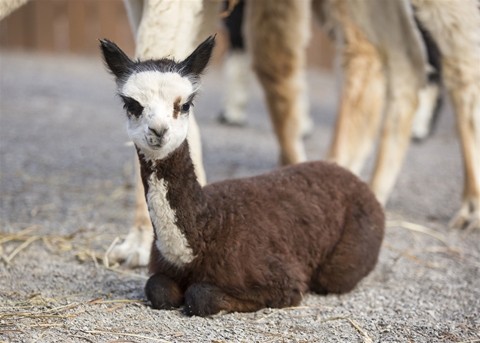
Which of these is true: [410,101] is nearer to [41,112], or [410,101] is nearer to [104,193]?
[104,193]

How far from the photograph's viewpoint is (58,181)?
675 cm

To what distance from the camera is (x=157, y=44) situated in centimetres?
438

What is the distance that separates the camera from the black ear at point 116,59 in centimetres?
352

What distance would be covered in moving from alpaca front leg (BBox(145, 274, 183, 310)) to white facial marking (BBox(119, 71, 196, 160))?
0.56 m

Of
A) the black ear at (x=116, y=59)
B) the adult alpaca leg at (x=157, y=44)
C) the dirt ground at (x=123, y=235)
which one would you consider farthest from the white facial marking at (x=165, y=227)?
the adult alpaca leg at (x=157, y=44)

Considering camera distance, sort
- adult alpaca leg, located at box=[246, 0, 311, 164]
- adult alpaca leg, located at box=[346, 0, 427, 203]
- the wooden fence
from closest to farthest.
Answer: adult alpaca leg, located at box=[346, 0, 427, 203]
adult alpaca leg, located at box=[246, 0, 311, 164]
the wooden fence

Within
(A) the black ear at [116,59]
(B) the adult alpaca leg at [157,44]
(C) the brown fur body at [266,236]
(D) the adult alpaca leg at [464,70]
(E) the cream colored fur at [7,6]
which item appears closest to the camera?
(A) the black ear at [116,59]

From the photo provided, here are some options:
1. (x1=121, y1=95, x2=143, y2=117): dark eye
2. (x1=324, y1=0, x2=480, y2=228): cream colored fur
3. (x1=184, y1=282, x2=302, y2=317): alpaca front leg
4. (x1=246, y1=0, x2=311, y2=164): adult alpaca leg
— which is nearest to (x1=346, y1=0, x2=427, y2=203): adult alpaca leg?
(x1=324, y1=0, x2=480, y2=228): cream colored fur

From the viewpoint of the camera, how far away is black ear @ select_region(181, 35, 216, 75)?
3.56 m

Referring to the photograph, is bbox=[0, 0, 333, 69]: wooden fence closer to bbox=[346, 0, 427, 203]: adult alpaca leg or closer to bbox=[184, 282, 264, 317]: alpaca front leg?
bbox=[346, 0, 427, 203]: adult alpaca leg

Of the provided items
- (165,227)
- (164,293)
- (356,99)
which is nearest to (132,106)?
(165,227)

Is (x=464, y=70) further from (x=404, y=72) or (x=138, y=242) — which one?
(x=138, y=242)

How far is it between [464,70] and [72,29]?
11122 millimetres

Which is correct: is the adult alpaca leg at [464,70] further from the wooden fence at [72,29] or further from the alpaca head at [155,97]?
the wooden fence at [72,29]
